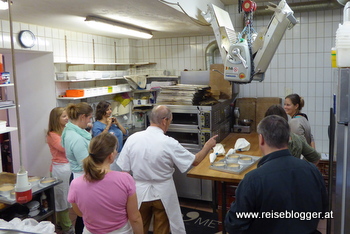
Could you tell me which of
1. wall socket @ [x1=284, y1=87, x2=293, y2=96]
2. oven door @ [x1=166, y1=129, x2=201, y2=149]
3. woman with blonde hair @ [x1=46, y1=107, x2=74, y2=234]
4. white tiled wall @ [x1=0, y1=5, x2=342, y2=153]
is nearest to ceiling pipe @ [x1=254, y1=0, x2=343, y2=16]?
white tiled wall @ [x1=0, y1=5, x2=342, y2=153]

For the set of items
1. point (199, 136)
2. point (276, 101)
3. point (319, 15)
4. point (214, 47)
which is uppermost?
point (319, 15)

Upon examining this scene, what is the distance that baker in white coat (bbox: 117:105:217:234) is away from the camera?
2.88m

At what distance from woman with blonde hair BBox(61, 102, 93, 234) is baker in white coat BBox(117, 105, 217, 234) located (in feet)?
1.33

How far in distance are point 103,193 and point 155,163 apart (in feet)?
2.85

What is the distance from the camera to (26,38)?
3926mm

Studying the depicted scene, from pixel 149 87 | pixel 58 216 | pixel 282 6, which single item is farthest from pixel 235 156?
pixel 149 87

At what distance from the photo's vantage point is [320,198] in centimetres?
189

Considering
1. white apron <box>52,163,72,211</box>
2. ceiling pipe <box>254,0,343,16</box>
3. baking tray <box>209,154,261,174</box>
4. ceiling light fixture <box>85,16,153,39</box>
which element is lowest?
white apron <box>52,163,72,211</box>

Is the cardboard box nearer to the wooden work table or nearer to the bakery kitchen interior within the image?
the bakery kitchen interior

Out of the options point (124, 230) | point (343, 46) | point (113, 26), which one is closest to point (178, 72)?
point (113, 26)

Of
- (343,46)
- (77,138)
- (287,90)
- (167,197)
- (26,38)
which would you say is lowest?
(167,197)

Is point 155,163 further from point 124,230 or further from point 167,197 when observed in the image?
point 124,230

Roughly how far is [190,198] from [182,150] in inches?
74.8

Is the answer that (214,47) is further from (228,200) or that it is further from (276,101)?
(228,200)
